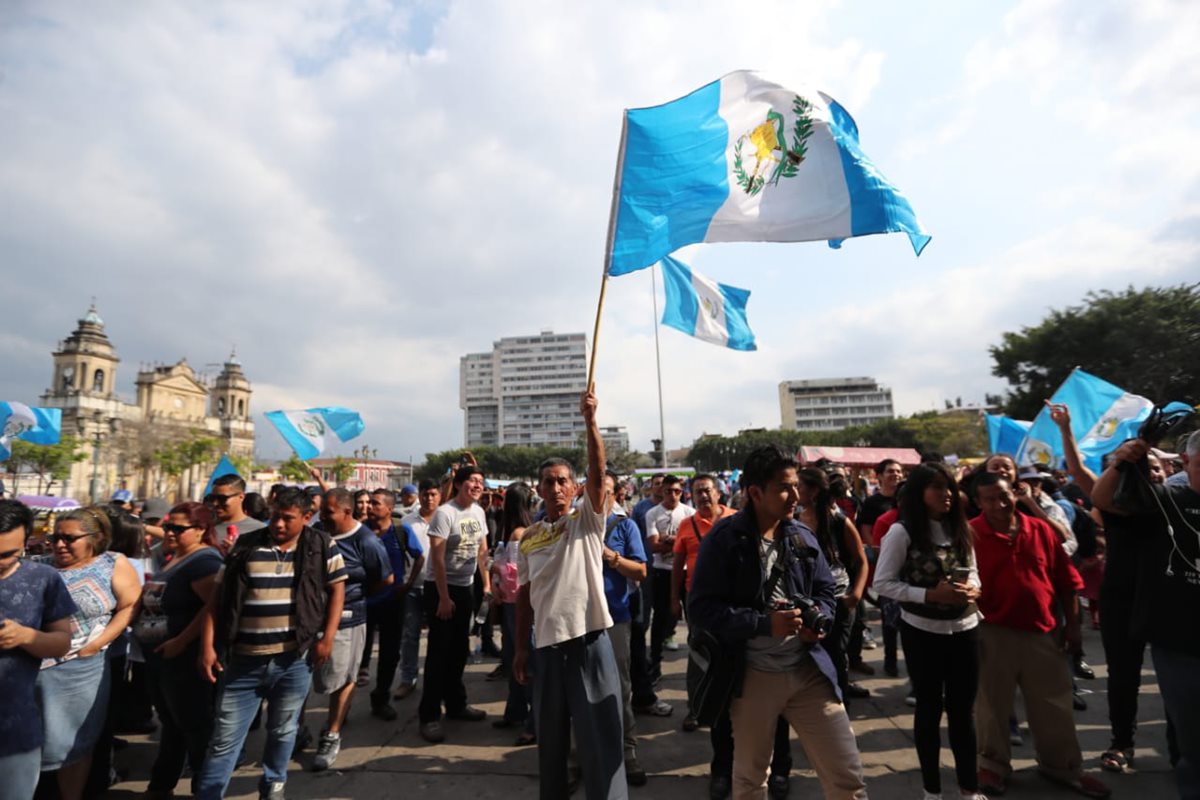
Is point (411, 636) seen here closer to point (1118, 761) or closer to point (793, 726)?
point (793, 726)

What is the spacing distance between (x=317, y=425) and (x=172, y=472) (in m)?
42.7

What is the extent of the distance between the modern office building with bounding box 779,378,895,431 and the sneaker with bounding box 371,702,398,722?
113 meters

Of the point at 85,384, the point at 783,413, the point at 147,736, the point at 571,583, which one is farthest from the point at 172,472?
the point at 783,413

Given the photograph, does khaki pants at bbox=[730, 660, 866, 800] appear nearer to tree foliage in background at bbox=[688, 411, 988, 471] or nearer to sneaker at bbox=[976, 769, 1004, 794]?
A: sneaker at bbox=[976, 769, 1004, 794]

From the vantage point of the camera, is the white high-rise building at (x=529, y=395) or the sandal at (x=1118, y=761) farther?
the white high-rise building at (x=529, y=395)

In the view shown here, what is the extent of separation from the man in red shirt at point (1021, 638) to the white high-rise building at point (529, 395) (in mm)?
114828

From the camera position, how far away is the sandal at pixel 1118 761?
3.56m

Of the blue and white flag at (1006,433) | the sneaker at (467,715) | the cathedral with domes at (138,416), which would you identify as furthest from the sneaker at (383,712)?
the cathedral with domes at (138,416)

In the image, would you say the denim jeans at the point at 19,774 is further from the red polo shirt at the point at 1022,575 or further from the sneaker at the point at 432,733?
the red polo shirt at the point at 1022,575

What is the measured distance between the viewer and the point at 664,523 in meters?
6.08

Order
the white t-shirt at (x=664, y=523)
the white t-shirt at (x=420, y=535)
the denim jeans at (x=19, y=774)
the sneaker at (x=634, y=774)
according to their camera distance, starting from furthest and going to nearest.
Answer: the white t-shirt at (x=664, y=523), the white t-shirt at (x=420, y=535), the sneaker at (x=634, y=774), the denim jeans at (x=19, y=774)

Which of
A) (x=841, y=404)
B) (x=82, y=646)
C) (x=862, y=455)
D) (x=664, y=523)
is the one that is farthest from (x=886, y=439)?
(x=82, y=646)

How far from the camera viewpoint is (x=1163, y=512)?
8.67ft

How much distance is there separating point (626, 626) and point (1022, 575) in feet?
7.72
